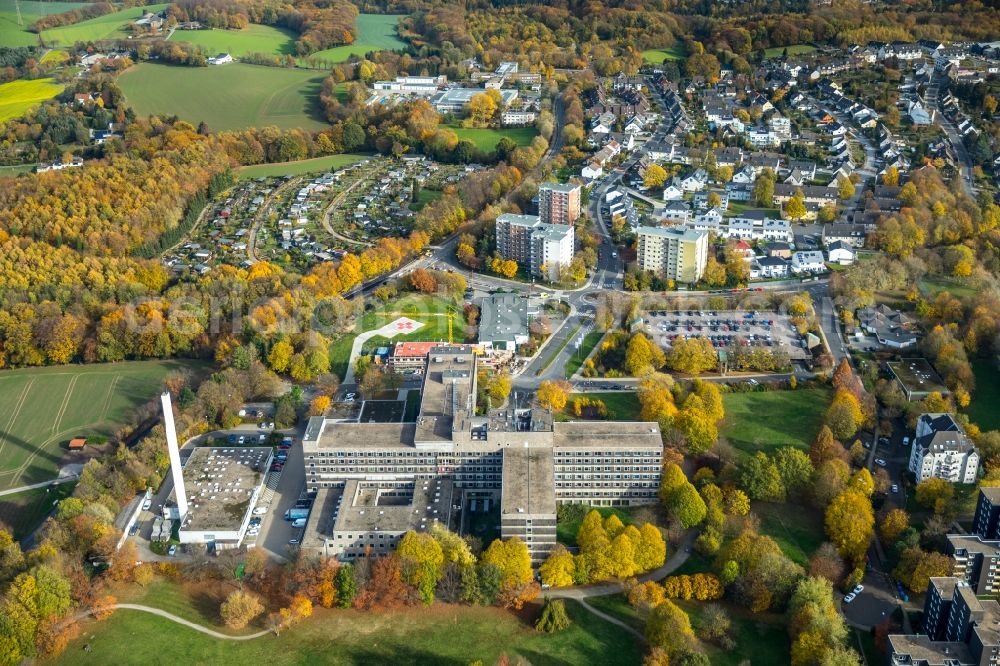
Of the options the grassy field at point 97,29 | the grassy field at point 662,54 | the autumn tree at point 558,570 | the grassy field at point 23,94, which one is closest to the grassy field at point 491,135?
the grassy field at point 662,54

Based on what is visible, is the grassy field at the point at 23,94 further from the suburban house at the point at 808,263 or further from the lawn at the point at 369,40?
the suburban house at the point at 808,263

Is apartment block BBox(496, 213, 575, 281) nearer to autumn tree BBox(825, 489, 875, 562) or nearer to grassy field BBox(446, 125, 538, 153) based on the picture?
grassy field BBox(446, 125, 538, 153)

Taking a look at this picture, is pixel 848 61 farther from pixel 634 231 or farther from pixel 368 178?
pixel 368 178

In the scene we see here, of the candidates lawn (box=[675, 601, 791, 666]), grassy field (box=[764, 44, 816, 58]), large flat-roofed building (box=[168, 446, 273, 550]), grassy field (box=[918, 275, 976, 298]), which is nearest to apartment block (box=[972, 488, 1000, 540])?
lawn (box=[675, 601, 791, 666])

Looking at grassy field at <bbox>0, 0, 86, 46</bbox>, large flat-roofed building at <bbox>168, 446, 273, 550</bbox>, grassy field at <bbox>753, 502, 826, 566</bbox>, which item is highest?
grassy field at <bbox>0, 0, 86, 46</bbox>

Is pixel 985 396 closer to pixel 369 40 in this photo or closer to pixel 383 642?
pixel 383 642

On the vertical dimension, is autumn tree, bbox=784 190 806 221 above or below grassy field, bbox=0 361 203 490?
above

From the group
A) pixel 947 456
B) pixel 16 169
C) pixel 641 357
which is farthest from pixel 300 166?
pixel 947 456

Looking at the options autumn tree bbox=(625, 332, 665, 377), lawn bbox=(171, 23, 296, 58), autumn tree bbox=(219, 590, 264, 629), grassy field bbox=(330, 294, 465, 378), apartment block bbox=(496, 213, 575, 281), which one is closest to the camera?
autumn tree bbox=(219, 590, 264, 629)
